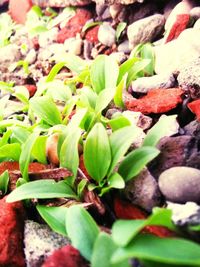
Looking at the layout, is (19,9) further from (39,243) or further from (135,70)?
(39,243)

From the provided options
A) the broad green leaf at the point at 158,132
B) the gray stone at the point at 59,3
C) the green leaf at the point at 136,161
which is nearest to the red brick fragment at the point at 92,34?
the gray stone at the point at 59,3

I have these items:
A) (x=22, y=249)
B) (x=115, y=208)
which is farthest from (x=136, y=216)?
(x=22, y=249)

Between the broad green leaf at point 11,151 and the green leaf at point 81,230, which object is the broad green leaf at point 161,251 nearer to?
the green leaf at point 81,230

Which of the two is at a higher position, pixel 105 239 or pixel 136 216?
pixel 105 239

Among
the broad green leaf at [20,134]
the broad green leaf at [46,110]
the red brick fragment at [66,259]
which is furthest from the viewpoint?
the broad green leaf at [46,110]

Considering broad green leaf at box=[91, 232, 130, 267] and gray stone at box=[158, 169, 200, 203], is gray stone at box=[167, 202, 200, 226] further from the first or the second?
broad green leaf at box=[91, 232, 130, 267]

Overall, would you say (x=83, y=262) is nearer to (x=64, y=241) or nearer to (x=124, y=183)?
(x=64, y=241)

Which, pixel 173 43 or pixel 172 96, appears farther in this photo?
pixel 173 43
